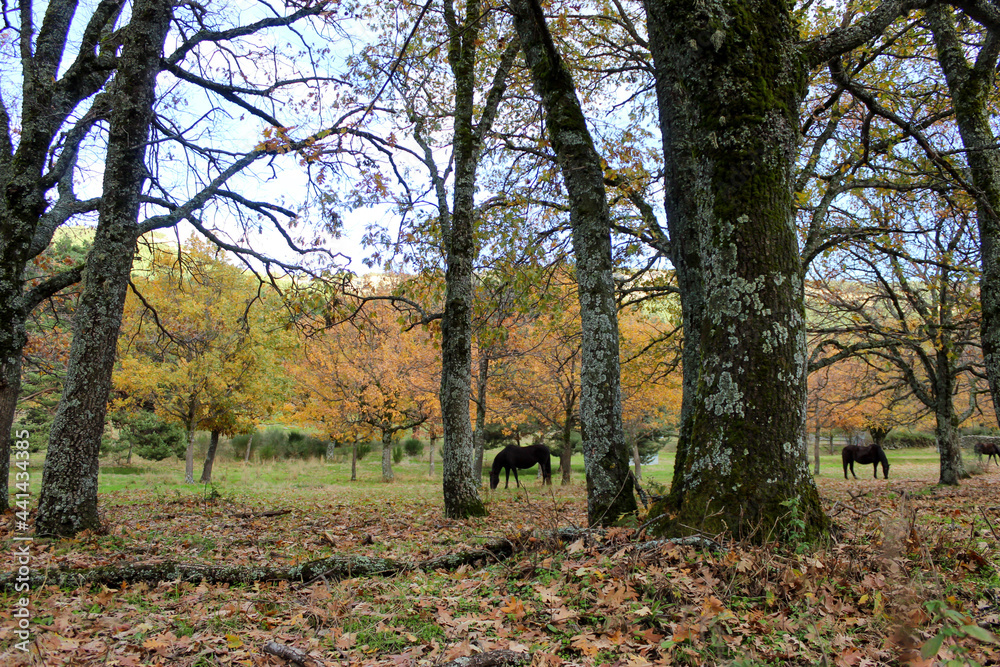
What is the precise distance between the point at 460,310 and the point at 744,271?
643 cm

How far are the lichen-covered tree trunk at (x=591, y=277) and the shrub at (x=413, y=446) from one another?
36.0 metres

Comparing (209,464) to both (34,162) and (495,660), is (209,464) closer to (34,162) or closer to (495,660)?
(34,162)

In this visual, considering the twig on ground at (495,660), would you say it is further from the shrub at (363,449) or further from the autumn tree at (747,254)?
the shrub at (363,449)

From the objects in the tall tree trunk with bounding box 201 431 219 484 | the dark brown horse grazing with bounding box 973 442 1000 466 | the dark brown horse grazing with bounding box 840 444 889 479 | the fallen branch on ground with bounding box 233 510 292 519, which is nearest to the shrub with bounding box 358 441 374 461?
the tall tree trunk with bounding box 201 431 219 484

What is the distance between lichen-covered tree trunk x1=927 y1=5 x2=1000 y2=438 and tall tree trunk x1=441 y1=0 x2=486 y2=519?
758cm

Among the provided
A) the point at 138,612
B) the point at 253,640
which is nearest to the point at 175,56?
the point at 138,612

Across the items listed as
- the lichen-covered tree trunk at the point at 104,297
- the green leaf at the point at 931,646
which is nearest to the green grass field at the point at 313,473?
the lichen-covered tree trunk at the point at 104,297

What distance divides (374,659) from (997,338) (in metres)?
9.10

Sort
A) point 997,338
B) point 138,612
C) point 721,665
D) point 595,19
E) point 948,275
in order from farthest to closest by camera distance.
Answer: point 595,19, point 948,275, point 997,338, point 138,612, point 721,665

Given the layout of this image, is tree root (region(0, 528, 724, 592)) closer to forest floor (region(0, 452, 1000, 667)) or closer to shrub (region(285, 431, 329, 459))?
forest floor (region(0, 452, 1000, 667))

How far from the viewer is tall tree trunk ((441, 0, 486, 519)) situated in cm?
952

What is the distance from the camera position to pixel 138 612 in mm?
3945

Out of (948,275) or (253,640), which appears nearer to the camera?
(253,640)

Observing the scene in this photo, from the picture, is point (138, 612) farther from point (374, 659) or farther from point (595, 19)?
point (595, 19)
